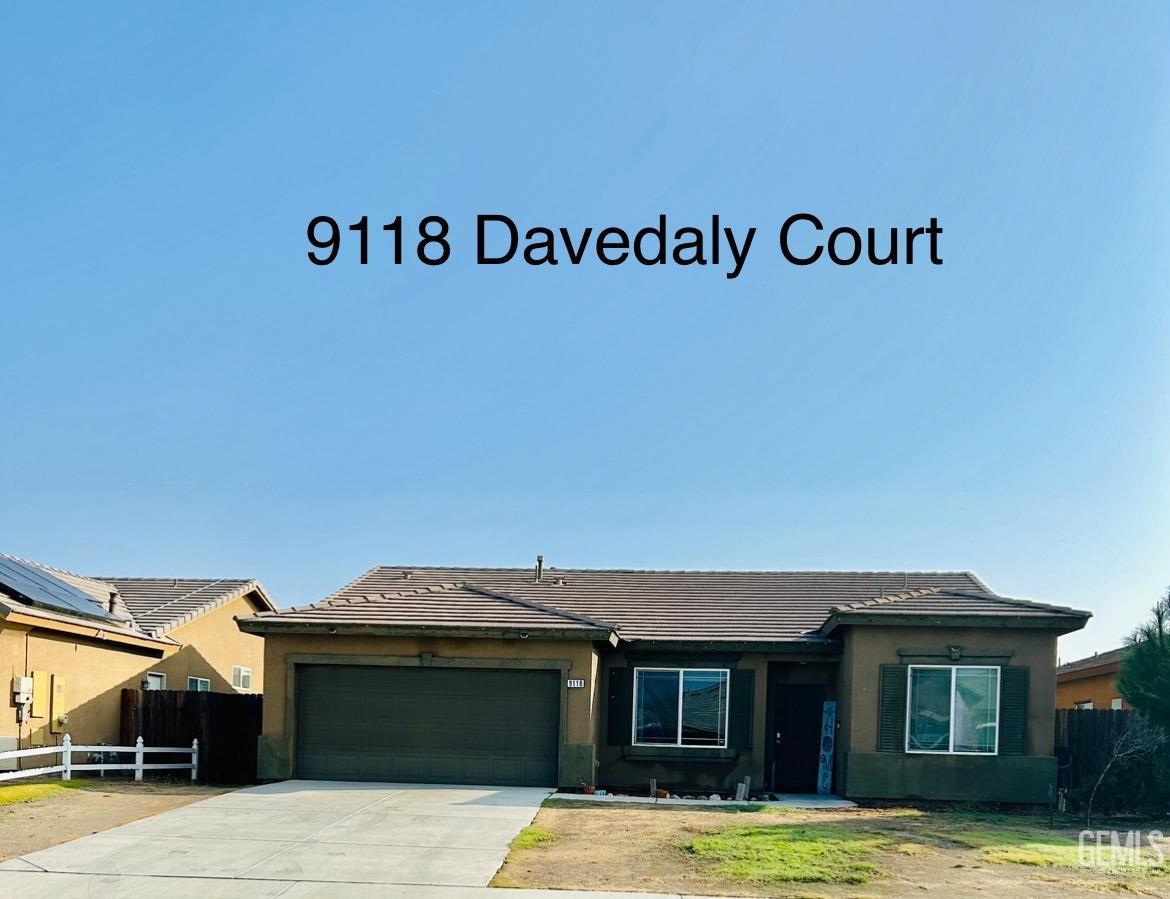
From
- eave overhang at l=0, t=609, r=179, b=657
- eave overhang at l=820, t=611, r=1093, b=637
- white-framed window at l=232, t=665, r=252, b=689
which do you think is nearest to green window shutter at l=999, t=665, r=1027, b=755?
eave overhang at l=820, t=611, r=1093, b=637

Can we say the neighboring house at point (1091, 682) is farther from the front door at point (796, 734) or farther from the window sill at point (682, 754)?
the window sill at point (682, 754)

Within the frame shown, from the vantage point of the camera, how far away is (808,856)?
41.8 feet

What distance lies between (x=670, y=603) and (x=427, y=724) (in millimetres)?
5524

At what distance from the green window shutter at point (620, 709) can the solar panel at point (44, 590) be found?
889cm

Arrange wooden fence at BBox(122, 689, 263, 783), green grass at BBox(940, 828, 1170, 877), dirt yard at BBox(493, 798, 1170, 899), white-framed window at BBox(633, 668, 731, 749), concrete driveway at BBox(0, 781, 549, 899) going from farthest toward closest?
wooden fence at BBox(122, 689, 263, 783) < white-framed window at BBox(633, 668, 731, 749) < green grass at BBox(940, 828, 1170, 877) < dirt yard at BBox(493, 798, 1170, 899) < concrete driveway at BBox(0, 781, 549, 899)

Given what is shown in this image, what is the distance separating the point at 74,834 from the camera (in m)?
13.4

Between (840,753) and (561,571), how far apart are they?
7653 millimetres

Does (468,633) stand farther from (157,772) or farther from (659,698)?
(157,772)

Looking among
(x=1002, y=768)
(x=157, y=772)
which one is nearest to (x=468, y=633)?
(x=157, y=772)

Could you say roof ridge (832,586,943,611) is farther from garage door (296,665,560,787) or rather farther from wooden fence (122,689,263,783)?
wooden fence (122,689,263,783)

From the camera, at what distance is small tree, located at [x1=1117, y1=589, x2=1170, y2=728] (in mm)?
18188

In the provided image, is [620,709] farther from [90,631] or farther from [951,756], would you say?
[90,631]

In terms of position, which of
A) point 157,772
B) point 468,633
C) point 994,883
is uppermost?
point 468,633

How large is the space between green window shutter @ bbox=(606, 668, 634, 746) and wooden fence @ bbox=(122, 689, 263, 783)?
5942mm
